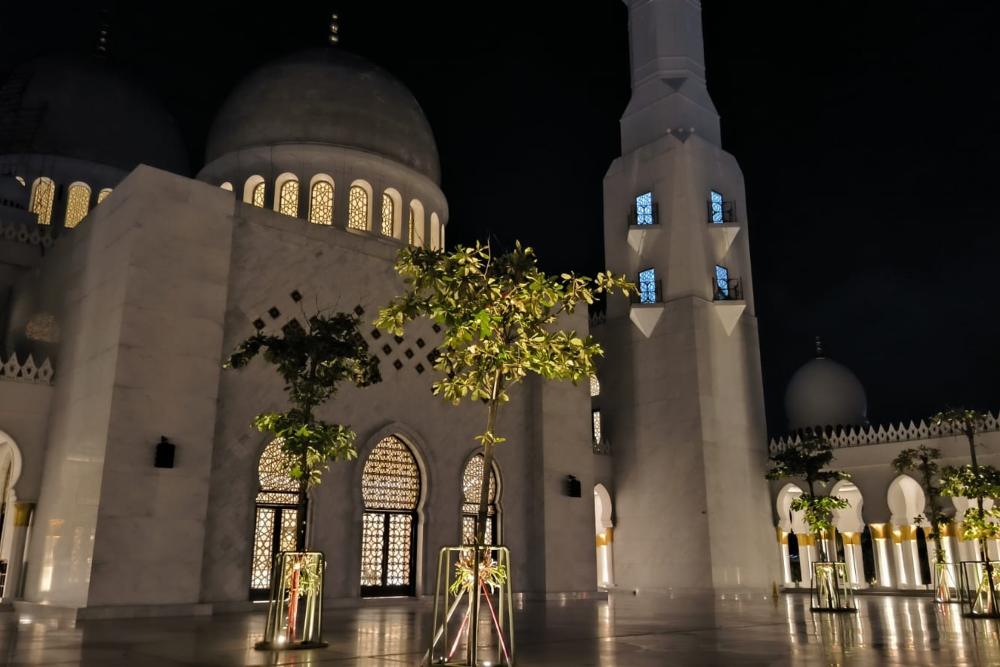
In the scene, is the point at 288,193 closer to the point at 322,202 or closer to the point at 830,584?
the point at 322,202

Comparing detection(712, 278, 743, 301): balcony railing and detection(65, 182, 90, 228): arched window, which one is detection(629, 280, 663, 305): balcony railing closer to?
detection(712, 278, 743, 301): balcony railing

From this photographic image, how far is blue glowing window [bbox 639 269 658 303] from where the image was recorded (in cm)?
2672

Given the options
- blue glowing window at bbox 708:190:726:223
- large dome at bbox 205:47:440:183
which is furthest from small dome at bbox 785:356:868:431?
large dome at bbox 205:47:440:183

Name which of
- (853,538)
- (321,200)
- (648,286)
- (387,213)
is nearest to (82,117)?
(321,200)

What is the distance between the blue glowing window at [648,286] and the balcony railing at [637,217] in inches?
61.2

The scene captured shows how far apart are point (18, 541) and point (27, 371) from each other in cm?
325

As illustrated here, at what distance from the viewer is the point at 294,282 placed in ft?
55.5

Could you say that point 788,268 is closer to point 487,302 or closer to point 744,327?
point 744,327

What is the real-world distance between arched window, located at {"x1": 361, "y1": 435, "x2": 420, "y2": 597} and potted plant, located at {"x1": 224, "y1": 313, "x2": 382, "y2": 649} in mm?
6629

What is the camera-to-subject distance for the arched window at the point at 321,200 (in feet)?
73.6

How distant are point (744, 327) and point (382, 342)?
13769 millimetres

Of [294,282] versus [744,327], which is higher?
[744,327]

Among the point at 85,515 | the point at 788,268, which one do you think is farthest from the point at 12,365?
the point at 788,268

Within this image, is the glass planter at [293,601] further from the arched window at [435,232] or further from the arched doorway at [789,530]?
the arched doorway at [789,530]
